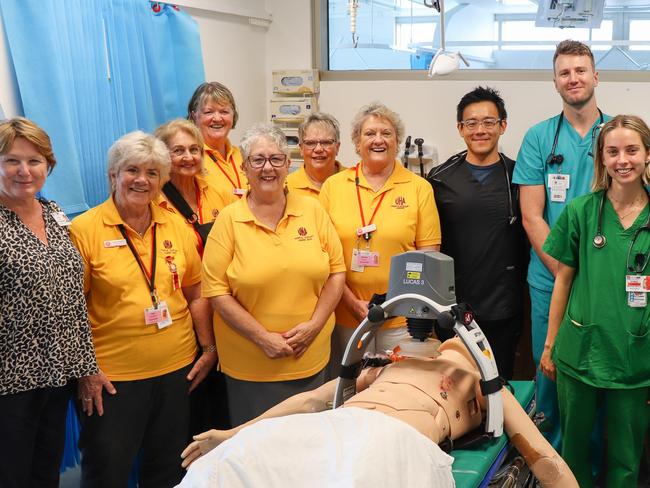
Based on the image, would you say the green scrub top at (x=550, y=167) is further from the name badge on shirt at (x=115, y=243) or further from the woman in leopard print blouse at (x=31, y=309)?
the woman in leopard print blouse at (x=31, y=309)

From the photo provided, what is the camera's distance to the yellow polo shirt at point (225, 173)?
125 inches

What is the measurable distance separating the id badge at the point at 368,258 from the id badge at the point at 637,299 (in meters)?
0.96

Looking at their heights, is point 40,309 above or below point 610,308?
above

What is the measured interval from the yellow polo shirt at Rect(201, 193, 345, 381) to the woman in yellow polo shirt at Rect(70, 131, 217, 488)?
0.55 feet

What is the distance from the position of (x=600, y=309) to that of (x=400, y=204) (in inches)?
35.4

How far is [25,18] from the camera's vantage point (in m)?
2.93

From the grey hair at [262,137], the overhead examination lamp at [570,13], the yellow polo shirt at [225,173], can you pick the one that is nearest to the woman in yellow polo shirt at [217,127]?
the yellow polo shirt at [225,173]

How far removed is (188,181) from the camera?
3020 millimetres

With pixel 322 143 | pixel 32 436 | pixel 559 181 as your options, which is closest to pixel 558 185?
pixel 559 181

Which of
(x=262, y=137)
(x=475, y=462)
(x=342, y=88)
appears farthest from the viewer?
(x=342, y=88)

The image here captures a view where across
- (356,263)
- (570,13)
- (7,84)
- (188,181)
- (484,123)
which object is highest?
(570,13)

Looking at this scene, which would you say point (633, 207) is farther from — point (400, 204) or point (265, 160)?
point (265, 160)

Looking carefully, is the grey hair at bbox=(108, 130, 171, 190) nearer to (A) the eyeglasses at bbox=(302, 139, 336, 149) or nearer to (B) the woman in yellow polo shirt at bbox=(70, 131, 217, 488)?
(B) the woman in yellow polo shirt at bbox=(70, 131, 217, 488)

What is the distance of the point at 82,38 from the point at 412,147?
6.75 ft
